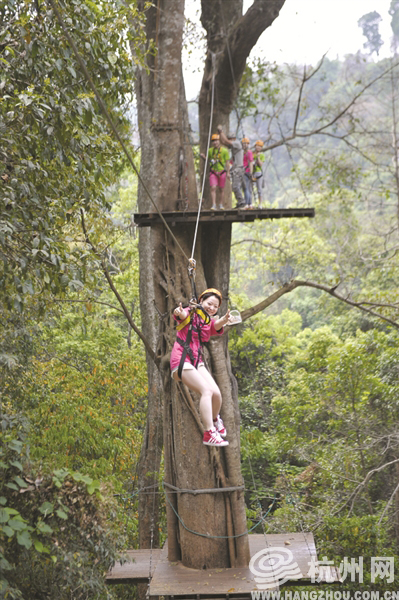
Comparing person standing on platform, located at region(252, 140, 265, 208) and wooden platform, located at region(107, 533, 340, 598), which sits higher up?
person standing on platform, located at region(252, 140, 265, 208)

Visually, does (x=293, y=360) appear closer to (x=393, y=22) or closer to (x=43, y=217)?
(x=43, y=217)

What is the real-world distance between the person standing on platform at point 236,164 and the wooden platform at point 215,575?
3.51 m

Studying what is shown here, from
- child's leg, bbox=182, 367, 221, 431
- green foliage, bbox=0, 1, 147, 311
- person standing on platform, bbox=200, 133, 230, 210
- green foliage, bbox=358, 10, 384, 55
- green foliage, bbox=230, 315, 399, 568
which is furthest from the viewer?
green foliage, bbox=358, 10, 384, 55

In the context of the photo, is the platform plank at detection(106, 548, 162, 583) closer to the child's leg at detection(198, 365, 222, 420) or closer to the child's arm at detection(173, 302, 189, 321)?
the child's leg at detection(198, 365, 222, 420)

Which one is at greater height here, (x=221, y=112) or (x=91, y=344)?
(x=221, y=112)

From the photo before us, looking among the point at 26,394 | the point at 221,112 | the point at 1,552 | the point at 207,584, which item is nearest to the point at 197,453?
the point at 207,584

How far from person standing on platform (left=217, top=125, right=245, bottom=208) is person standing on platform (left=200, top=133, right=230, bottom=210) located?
0.14 metres

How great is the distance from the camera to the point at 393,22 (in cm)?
4909

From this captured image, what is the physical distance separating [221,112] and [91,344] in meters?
4.81

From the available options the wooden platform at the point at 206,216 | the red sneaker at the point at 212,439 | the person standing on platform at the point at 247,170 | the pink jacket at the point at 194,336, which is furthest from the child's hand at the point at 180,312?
the person standing on platform at the point at 247,170

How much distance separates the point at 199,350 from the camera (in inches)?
184

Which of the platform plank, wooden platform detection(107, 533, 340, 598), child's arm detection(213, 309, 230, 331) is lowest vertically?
the platform plank

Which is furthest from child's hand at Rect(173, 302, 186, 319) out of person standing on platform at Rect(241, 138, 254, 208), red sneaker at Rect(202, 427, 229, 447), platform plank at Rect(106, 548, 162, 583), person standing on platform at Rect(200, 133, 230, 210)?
person standing on platform at Rect(241, 138, 254, 208)

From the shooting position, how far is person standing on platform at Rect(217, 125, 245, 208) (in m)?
6.70
